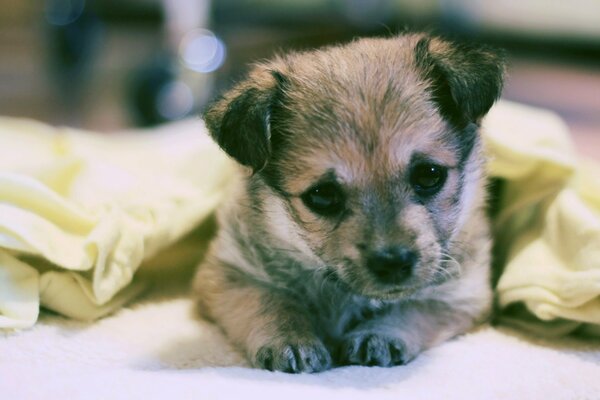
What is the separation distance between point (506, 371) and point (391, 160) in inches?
21.1

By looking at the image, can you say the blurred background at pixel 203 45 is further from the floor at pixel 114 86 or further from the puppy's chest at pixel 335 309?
the puppy's chest at pixel 335 309

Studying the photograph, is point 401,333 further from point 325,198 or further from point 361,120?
point 361,120

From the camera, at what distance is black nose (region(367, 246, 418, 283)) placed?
1494 millimetres

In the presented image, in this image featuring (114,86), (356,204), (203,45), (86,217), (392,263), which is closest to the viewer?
(392,263)

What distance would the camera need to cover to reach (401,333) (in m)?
1.69

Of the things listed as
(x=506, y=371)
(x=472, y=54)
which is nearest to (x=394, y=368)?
(x=506, y=371)

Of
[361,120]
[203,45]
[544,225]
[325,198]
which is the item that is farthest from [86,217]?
[203,45]

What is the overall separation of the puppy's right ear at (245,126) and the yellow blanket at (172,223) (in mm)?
453

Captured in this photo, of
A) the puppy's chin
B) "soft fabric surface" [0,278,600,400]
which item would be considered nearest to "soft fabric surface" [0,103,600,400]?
"soft fabric surface" [0,278,600,400]

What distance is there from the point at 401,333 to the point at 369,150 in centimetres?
44

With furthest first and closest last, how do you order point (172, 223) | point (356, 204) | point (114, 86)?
point (114, 86)
point (172, 223)
point (356, 204)

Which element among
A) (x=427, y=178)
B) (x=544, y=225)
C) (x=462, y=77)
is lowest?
(x=544, y=225)

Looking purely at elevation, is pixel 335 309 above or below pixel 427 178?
below

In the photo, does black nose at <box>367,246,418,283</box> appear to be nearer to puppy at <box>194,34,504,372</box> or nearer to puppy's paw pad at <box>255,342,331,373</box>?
puppy at <box>194,34,504,372</box>
